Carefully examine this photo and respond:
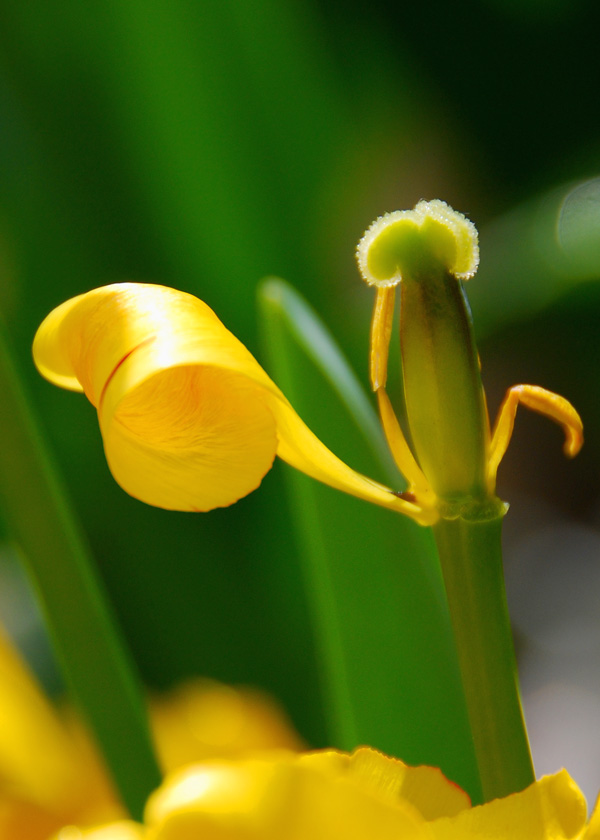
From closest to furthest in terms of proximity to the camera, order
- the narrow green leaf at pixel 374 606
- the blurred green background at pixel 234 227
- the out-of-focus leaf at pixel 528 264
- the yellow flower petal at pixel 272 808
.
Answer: the yellow flower petal at pixel 272 808 → the narrow green leaf at pixel 374 606 → the out-of-focus leaf at pixel 528 264 → the blurred green background at pixel 234 227

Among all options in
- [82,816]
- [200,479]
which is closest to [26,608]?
[82,816]

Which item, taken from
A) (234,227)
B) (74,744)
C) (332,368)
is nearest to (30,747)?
(74,744)

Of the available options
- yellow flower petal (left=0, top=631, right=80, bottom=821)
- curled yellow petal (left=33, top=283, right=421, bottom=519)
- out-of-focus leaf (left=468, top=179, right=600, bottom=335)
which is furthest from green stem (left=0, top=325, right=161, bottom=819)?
out-of-focus leaf (left=468, top=179, right=600, bottom=335)

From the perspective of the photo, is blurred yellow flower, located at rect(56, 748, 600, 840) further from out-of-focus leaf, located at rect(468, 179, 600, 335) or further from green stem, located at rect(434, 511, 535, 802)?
out-of-focus leaf, located at rect(468, 179, 600, 335)

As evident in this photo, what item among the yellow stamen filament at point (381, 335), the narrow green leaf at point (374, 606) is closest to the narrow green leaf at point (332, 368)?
the narrow green leaf at point (374, 606)

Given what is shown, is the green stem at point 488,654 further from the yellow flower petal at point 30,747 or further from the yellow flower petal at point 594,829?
the yellow flower petal at point 30,747

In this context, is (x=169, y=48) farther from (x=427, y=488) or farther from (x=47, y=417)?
(x=427, y=488)
